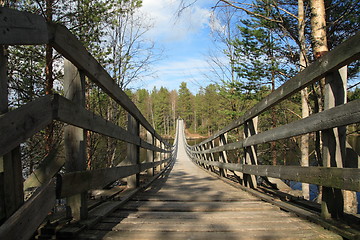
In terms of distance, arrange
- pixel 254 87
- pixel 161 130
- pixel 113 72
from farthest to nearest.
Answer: pixel 161 130 < pixel 254 87 < pixel 113 72

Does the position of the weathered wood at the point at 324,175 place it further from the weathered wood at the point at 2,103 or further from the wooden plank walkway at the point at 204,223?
the weathered wood at the point at 2,103

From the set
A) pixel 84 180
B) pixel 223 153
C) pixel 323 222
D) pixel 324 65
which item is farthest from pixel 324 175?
pixel 223 153

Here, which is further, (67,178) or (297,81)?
(297,81)

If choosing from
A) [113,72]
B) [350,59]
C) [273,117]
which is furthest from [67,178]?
[273,117]

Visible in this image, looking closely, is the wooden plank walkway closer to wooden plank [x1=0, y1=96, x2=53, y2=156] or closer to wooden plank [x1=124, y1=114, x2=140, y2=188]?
wooden plank [x1=124, y1=114, x2=140, y2=188]

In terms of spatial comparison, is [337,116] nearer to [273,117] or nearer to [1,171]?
[1,171]

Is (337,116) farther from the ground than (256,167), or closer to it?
farther from the ground

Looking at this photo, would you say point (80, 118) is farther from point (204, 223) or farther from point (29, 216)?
point (204, 223)

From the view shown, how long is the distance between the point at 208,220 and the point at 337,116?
140cm

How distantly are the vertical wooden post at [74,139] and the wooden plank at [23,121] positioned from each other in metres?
0.45

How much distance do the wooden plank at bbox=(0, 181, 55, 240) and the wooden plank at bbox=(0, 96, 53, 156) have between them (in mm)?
315

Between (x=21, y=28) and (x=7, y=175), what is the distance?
71cm

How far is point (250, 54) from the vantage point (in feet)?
41.9

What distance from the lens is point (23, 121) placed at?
1.36 m
